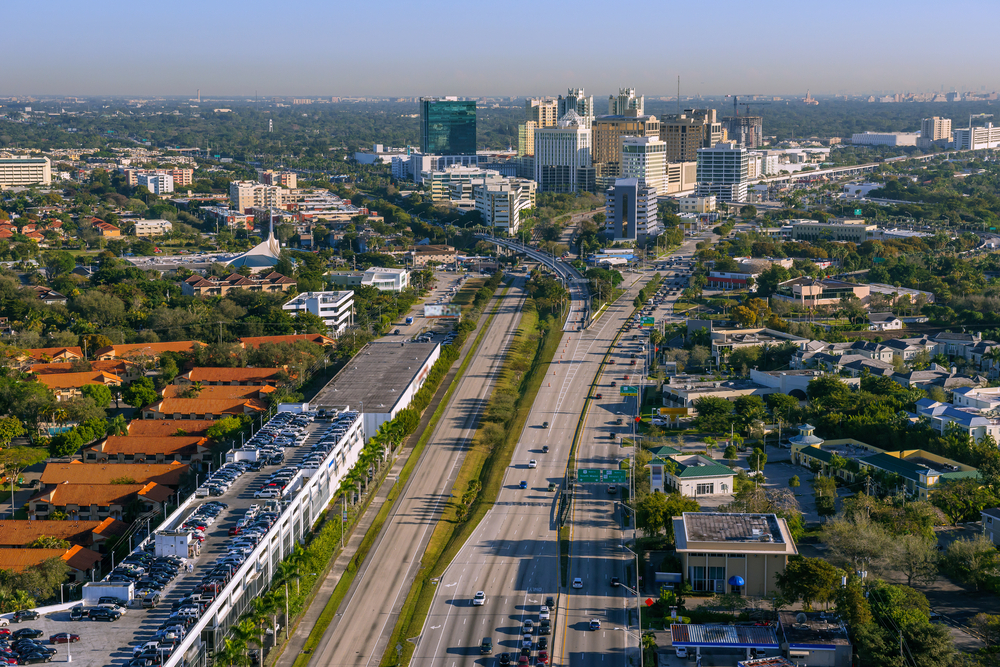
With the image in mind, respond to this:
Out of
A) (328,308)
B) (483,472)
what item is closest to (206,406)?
(483,472)

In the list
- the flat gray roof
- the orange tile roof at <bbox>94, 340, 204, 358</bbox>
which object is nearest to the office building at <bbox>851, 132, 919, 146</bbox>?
the flat gray roof

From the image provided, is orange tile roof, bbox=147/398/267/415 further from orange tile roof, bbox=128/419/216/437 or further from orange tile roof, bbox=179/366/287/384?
orange tile roof, bbox=179/366/287/384

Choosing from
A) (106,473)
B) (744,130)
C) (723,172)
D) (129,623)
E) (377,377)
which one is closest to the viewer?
(129,623)

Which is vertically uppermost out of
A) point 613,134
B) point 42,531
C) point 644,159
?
point 613,134

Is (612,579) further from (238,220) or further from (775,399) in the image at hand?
(238,220)

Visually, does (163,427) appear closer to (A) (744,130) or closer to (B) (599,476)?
(B) (599,476)

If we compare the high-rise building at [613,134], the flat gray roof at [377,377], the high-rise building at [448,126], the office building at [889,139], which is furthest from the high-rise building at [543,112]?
the flat gray roof at [377,377]

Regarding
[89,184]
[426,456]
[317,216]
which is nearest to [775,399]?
[426,456]
